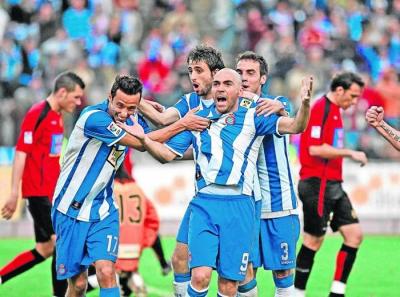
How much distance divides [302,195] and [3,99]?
922cm

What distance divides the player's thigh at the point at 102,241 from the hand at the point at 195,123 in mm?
960

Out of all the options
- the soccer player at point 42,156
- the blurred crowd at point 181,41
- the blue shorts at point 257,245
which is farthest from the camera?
the blurred crowd at point 181,41

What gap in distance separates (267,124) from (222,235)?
35.9 inches

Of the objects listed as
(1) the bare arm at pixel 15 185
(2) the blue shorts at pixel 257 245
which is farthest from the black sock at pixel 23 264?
(2) the blue shorts at pixel 257 245

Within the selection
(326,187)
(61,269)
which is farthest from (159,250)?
(61,269)

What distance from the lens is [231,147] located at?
27.4 ft

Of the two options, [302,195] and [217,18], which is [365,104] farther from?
[302,195]

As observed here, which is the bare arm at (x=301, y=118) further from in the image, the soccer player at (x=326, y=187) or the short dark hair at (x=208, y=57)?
the soccer player at (x=326, y=187)

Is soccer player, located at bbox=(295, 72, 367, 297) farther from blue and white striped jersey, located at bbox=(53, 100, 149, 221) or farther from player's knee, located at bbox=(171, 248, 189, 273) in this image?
blue and white striped jersey, located at bbox=(53, 100, 149, 221)

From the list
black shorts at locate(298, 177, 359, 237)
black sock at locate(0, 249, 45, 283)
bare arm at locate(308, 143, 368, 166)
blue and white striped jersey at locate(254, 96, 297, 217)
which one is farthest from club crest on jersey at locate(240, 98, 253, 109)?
black sock at locate(0, 249, 45, 283)

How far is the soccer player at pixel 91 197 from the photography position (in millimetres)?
8398

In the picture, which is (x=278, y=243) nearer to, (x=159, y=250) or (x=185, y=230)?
(x=185, y=230)

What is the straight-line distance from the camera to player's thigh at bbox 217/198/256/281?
827cm

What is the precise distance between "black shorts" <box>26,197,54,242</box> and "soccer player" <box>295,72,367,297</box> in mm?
2499
